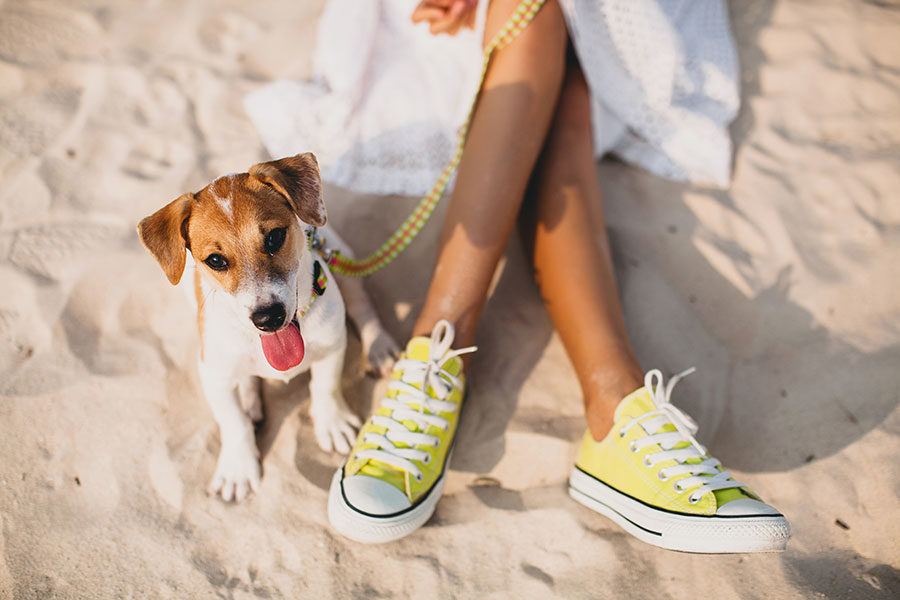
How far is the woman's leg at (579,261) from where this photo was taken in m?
2.52

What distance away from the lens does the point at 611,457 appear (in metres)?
2.37

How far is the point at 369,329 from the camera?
2900 millimetres

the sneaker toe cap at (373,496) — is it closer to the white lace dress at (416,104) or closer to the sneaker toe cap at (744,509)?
the sneaker toe cap at (744,509)

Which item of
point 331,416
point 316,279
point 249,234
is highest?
point 249,234

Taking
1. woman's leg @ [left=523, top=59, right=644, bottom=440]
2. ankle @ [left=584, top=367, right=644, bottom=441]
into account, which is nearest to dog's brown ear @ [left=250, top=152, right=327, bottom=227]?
woman's leg @ [left=523, top=59, right=644, bottom=440]

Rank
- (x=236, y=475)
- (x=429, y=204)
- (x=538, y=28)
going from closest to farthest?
1. (x=236, y=475)
2. (x=538, y=28)
3. (x=429, y=204)

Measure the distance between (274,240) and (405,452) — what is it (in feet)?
3.20

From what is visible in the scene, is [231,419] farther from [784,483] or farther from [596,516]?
[784,483]

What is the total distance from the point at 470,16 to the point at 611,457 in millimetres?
2211

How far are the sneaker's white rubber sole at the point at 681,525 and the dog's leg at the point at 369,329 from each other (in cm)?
101

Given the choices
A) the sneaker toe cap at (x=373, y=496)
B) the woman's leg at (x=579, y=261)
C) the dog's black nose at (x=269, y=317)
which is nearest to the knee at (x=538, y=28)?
the woman's leg at (x=579, y=261)

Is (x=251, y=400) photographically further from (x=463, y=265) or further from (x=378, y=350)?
(x=463, y=265)

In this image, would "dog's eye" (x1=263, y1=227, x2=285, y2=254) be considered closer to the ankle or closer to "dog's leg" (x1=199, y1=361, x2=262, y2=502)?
"dog's leg" (x1=199, y1=361, x2=262, y2=502)

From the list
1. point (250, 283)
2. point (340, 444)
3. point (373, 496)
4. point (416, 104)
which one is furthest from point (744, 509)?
point (416, 104)
